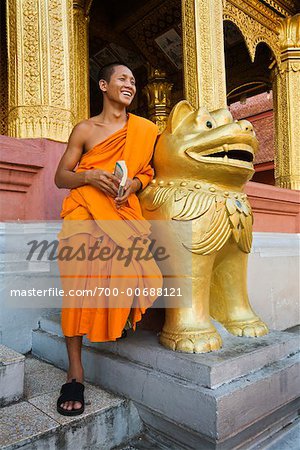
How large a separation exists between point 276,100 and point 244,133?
3.79 metres

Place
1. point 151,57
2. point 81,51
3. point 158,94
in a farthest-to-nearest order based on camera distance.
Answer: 1. point 158,94
2. point 151,57
3. point 81,51

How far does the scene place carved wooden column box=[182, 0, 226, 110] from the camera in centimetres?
323

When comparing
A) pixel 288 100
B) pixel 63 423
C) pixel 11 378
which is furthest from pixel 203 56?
pixel 63 423

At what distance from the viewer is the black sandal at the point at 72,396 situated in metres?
1.18

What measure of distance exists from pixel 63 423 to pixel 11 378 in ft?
0.94

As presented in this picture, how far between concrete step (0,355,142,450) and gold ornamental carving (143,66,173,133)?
4770mm

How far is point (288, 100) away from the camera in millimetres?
4590

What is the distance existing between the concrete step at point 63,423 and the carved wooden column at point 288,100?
12.4 feet

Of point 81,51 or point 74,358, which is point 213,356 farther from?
point 81,51

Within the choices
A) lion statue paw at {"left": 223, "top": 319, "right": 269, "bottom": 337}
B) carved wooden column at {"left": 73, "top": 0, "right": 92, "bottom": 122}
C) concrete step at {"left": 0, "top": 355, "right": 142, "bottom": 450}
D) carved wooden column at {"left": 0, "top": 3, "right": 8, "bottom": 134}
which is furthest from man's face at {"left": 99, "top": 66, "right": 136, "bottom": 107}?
carved wooden column at {"left": 0, "top": 3, "right": 8, "bottom": 134}

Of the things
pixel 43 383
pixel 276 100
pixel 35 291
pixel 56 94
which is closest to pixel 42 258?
pixel 35 291

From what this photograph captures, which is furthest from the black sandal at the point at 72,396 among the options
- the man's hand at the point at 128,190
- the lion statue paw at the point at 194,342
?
the man's hand at the point at 128,190

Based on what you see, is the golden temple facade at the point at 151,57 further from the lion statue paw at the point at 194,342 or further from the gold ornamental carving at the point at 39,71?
the lion statue paw at the point at 194,342

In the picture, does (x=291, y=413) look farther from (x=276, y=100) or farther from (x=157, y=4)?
(x=157, y=4)
